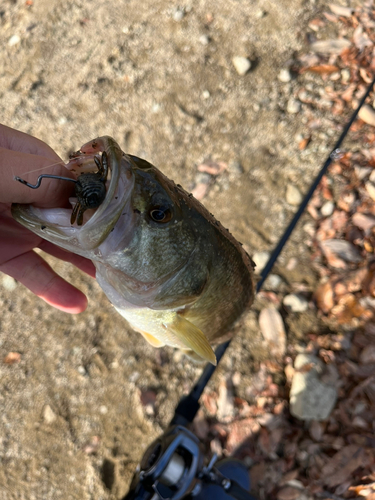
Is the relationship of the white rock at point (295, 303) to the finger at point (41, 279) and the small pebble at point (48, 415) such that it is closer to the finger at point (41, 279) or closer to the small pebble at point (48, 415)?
the finger at point (41, 279)

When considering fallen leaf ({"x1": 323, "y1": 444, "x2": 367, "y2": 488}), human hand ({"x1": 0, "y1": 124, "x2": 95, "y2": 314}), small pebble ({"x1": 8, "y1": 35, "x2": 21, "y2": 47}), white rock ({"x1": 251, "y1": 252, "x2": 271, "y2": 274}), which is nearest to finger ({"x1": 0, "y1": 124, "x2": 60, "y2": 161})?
human hand ({"x1": 0, "y1": 124, "x2": 95, "y2": 314})

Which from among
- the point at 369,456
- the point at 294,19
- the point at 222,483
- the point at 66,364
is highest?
the point at 294,19

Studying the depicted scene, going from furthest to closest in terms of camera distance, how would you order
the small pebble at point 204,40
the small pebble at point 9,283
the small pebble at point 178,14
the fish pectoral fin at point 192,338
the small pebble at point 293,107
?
the small pebble at point 178,14
the small pebble at point 204,40
the small pebble at point 293,107
the small pebble at point 9,283
the fish pectoral fin at point 192,338

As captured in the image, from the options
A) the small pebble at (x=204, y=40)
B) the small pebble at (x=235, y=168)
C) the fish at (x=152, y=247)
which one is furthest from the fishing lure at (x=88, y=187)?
the small pebble at (x=204, y=40)

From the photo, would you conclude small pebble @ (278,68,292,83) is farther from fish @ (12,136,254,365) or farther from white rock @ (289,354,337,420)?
white rock @ (289,354,337,420)

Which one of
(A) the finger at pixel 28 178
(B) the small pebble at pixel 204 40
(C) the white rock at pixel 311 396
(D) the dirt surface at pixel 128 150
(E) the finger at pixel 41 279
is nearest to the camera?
(A) the finger at pixel 28 178

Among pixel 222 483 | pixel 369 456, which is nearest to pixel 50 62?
pixel 222 483

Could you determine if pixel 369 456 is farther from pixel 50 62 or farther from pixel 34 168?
pixel 50 62

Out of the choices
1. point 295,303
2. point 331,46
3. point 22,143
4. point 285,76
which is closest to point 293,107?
point 285,76
